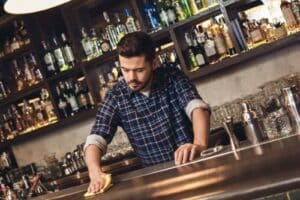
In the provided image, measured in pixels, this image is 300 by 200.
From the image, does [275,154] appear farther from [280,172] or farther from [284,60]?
[284,60]

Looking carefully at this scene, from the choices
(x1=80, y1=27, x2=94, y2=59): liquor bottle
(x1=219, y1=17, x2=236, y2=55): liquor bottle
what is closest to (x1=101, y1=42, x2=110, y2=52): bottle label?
(x1=80, y1=27, x2=94, y2=59): liquor bottle

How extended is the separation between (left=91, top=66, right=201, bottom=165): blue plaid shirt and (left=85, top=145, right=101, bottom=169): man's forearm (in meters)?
0.10

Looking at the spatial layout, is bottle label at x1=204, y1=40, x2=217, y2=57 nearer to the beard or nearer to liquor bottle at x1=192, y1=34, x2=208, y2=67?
liquor bottle at x1=192, y1=34, x2=208, y2=67

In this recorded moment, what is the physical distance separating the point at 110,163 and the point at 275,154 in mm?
2569

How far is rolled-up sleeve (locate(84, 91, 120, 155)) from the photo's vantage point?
2170 mm

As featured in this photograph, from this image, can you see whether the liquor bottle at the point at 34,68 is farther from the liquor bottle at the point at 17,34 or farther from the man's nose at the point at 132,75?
the man's nose at the point at 132,75

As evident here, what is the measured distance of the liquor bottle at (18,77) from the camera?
4172mm

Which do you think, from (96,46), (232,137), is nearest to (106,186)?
(232,137)

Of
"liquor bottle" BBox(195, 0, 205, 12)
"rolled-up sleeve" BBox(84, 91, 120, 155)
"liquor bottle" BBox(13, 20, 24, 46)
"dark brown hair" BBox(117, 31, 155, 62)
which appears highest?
"liquor bottle" BBox(13, 20, 24, 46)

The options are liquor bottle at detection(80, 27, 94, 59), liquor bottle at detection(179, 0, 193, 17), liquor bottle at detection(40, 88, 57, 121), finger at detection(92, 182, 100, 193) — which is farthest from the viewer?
liquor bottle at detection(40, 88, 57, 121)

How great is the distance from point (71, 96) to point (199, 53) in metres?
1.15

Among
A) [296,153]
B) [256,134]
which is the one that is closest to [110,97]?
[256,134]

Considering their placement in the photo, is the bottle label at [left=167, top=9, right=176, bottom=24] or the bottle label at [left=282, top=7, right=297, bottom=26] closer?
the bottle label at [left=282, top=7, right=297, bottom=26]

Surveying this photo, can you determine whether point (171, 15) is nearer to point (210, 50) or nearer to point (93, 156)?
point (210, 50)
